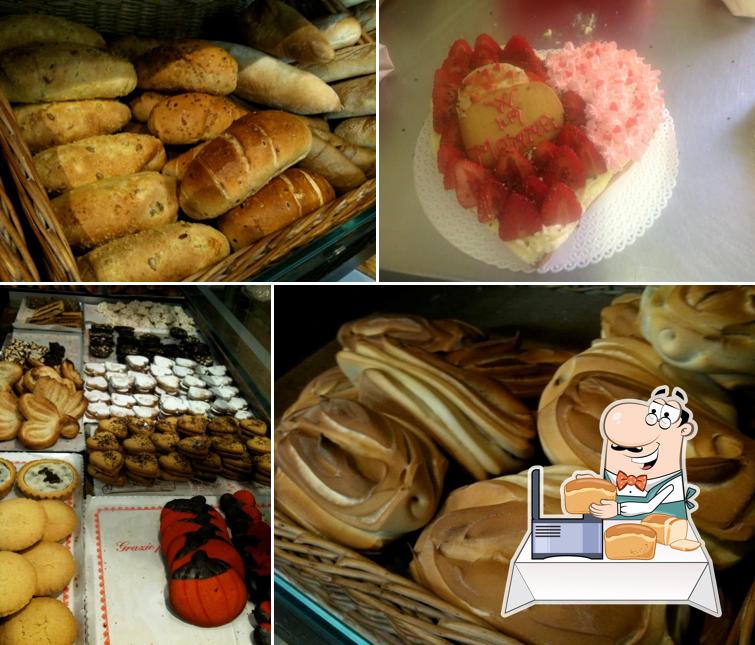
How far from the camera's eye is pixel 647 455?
147 centimetres

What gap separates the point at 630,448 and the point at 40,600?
1.10 m

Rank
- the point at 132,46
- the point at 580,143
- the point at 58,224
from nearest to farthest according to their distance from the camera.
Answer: the point at 58,224 < the point at 132,46 < the point at 580,143

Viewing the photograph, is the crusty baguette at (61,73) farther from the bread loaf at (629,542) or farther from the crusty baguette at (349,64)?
the bread loaf at (629,542)

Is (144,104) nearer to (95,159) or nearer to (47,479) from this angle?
(95,159)

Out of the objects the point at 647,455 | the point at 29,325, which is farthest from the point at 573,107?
the point at 29,325

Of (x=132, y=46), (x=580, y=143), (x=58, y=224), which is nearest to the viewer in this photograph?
(x=58, y=224)

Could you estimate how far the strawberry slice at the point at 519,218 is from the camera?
143 centimetres

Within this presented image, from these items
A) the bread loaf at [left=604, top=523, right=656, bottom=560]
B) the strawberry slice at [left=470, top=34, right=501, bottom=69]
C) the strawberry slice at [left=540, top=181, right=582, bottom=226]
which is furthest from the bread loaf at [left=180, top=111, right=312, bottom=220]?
the bread loaf at [left=604, top=523, right=656, bottom=560]

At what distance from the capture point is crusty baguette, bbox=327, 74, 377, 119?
4.65 feet

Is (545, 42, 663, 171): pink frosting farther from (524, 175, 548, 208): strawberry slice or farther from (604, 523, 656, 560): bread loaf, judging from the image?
(604, 523, 656, 560): bread loaf

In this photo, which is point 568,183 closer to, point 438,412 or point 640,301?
point 640,301

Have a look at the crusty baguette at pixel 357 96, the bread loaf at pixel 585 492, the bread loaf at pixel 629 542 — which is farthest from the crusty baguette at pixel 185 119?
the bread loaf at pixel 629 542

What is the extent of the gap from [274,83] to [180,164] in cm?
22

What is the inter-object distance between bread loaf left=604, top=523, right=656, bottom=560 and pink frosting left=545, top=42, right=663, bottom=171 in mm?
687
